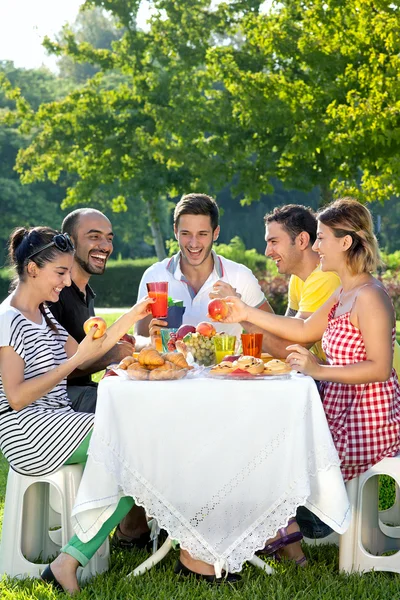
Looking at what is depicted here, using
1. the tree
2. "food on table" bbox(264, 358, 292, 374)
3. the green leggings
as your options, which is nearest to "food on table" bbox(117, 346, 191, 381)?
"food on table" bbox(264, 358, 292, 374)

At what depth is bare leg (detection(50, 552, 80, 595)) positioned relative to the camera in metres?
3.99

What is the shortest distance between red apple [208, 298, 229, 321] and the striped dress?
74cm

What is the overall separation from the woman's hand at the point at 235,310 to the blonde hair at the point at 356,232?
561 millimetres

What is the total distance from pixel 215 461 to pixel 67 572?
2.69 feet

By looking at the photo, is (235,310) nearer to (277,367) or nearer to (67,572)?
(277,367)

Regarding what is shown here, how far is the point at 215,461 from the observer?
12.7ft

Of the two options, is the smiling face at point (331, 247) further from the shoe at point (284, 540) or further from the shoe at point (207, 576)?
the shoe at point (207, 576)

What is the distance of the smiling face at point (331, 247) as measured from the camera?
4500mm

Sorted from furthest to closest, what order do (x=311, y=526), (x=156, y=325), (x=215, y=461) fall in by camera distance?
(x=311, y=526), (x=156, y=325), (x=215, y=461)

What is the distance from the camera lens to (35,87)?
4928 cm

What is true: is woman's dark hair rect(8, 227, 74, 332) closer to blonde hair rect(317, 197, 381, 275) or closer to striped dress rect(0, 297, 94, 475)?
striped dress rect(0, 297, 94, 475)

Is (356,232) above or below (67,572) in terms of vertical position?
above

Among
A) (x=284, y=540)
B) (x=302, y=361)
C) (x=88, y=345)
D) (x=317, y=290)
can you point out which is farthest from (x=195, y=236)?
(x=284, y=540)

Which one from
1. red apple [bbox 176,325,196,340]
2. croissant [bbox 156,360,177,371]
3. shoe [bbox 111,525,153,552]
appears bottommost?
shoe [bbox 111,525,153,552]
